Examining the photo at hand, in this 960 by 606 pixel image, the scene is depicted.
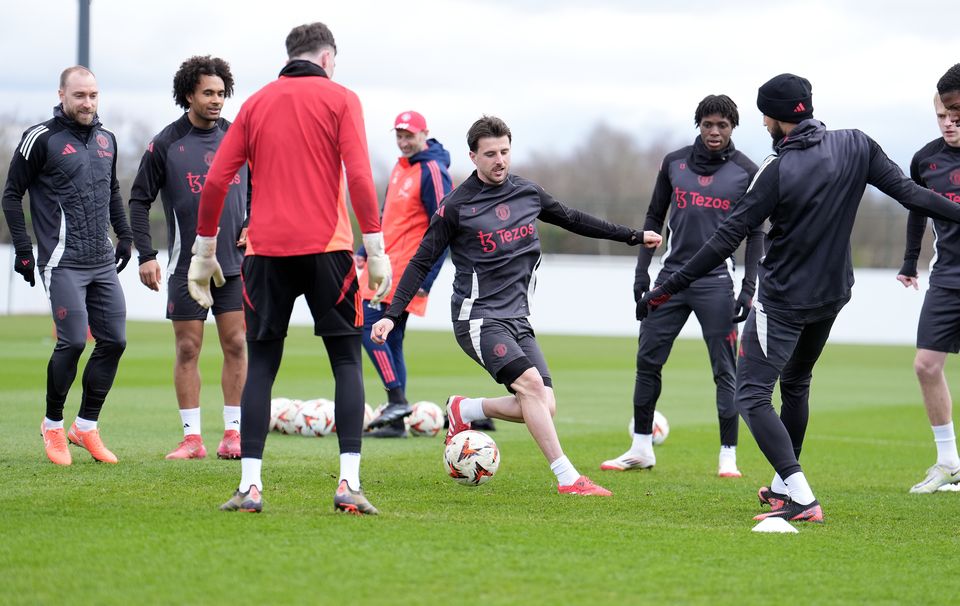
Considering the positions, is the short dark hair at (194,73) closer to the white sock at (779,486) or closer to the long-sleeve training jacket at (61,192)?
the long-sleeve training jacket at (61,192)

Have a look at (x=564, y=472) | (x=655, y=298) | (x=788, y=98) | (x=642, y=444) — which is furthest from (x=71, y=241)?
(x=788, y=98)

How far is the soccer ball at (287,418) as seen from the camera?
10.3 m

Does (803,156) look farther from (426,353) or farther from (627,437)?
(426,353)

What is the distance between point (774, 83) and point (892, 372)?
15.3m

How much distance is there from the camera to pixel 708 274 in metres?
8.46

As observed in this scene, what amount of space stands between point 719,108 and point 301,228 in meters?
3.69

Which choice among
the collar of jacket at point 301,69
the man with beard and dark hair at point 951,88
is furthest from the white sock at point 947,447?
the collar of jacket at point 301,69

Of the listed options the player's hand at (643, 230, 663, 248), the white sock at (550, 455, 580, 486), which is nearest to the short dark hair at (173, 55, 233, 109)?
the player's hand at (643, 230, 663, 248)

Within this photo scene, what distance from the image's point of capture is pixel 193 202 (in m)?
8.38

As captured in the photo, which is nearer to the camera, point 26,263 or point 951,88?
point 951,88

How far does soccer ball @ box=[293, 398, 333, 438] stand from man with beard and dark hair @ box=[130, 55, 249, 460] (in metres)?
1.61

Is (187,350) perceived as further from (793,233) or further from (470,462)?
(793,233)

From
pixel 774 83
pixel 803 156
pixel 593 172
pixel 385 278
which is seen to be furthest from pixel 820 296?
pixel 593 172

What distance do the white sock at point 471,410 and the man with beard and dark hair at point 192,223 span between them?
5.37 ft
